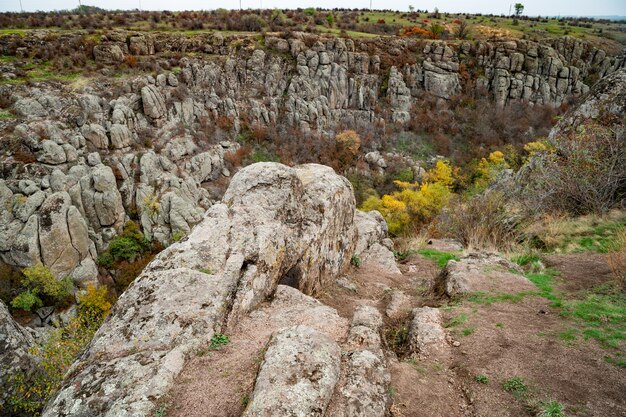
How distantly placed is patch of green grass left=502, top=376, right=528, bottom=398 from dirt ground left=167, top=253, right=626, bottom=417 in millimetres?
54

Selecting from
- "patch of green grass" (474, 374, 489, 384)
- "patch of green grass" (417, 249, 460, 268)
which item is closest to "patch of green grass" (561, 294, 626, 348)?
"patch of green grass" (474, 374, 489, 384)

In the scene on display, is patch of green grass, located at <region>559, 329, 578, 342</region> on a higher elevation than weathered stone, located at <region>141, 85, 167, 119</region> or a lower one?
lower

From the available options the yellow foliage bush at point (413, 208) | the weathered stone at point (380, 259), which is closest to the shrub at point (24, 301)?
the weathered stone at point (380, 259)

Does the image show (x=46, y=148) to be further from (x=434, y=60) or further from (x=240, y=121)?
(x=434, y=60)

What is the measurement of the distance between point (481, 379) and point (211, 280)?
15.5ft

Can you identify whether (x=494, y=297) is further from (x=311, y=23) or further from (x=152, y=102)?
(x=311, y=23)

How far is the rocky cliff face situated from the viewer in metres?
28.1

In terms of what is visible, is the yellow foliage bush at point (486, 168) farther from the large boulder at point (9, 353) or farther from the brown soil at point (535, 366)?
the large boulder at point (9, 353)

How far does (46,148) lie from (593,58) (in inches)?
3256

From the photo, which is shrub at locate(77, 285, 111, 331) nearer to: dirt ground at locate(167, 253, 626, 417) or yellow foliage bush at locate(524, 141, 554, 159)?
dirt ground at locate(167, 253, 626, 417)

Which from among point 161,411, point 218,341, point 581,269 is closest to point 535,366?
point 218,341

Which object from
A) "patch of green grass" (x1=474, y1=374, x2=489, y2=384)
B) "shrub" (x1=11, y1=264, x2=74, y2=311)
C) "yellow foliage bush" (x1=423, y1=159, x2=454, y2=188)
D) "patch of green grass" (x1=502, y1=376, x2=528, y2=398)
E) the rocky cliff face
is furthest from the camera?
"yellow foliage bush" (x1=423, y1=159, x2=454, y2=188)

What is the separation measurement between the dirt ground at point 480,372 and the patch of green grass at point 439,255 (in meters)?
5.50

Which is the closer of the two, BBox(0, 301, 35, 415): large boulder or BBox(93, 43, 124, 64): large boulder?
BBox(0, 301, 35, 415): large boulder
